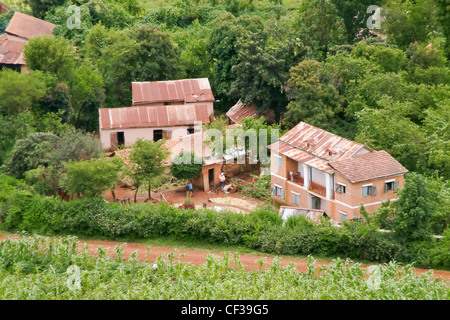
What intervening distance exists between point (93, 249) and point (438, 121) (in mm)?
19171

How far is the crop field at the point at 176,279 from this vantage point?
23484 mm

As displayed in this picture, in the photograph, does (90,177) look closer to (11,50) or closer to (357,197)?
(357,197)

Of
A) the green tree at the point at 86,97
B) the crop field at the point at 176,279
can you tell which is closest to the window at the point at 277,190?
the crop field at the point at 176,279

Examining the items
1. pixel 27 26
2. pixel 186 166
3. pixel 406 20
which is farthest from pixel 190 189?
pixel 27 26

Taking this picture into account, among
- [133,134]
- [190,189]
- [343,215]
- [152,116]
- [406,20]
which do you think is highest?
[406,20]

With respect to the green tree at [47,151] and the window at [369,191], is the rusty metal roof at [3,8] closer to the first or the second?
the green tree at [47,151]

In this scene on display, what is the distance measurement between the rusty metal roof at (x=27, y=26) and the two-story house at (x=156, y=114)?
13717 millimetres

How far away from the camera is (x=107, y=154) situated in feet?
129

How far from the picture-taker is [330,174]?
32281 mm

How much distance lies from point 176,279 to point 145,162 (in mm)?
9417

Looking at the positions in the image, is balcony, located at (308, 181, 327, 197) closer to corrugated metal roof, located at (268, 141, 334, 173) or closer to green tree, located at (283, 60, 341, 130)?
corrugated metal roof, located at (268, 141, 334, 173)

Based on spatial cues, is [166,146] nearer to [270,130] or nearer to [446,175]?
[270,130]

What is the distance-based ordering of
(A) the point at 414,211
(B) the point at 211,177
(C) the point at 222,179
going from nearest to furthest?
(A) the point at 414,211 → (C) the point at 222,179 → (B) the point at 211,177

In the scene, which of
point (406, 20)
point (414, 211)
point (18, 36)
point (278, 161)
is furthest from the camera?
point (18, 36)
